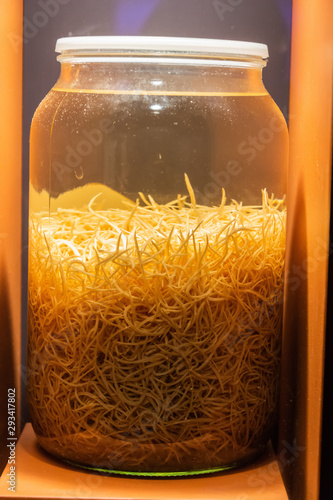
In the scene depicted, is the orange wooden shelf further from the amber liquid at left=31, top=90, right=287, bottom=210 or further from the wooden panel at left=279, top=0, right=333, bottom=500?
the amber liquid at left=31, top=90, right=287, bottom=210

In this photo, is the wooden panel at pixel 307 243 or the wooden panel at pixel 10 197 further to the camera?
the wooden panel at pixel 10 197

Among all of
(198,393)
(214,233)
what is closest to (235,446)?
(198,393)

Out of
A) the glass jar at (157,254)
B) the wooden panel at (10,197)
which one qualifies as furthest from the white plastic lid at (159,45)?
the wooden panel at (10,197)

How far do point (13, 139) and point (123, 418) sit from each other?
1.13ft

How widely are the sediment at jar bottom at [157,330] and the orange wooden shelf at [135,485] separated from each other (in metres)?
0.02

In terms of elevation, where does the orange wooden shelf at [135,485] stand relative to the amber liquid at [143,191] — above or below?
below

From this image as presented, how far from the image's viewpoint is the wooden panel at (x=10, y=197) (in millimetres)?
790

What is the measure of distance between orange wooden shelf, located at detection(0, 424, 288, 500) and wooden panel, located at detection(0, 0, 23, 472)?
55 millimetres

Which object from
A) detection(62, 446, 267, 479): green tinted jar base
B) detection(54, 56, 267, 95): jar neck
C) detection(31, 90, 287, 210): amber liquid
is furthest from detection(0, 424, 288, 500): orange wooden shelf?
detection(54, 56, 267, 95): jar neck

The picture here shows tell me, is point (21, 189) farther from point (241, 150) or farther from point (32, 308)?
point (241, 150)

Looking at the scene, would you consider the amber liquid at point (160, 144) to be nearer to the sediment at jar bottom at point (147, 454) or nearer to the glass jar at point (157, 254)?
the glass jar at point (157, 254)

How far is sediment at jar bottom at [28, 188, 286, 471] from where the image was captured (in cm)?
70

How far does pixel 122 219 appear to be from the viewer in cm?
73

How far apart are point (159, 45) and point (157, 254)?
20 cm
